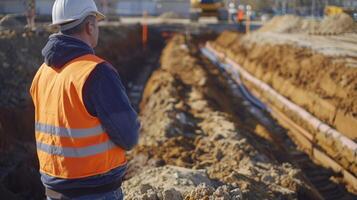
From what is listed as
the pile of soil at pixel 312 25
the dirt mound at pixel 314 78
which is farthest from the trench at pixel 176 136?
the pile of soil at pixel 312 25

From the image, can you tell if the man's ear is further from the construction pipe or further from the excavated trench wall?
the construction pipe

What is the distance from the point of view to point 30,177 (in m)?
6.73

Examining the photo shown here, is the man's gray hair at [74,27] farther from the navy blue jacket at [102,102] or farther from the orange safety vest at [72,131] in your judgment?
the orange safety vest at [72,131]

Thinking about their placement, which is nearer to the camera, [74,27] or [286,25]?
[74,27]

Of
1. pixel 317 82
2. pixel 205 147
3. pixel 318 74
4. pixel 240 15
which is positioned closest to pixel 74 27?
pixel 205 147

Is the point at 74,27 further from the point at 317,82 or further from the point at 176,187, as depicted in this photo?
the point at 317,82

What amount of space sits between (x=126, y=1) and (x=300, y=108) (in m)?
35.9

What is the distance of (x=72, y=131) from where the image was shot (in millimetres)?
2787

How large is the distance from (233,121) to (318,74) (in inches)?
144

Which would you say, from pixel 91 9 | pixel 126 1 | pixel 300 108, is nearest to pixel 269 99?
pixel 300 108

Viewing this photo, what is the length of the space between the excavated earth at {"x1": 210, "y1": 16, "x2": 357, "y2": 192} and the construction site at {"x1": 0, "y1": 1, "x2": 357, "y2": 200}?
0.11ft

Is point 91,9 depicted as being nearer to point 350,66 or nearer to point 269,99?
point 350,66

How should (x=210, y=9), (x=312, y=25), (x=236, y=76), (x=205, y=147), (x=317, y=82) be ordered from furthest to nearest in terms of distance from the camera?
(x=210, y=9), (x=312, y=25), (x=236, y=76), (x=317, y=82), (x=205, y=147)

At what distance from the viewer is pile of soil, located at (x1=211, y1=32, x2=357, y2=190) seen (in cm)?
943
